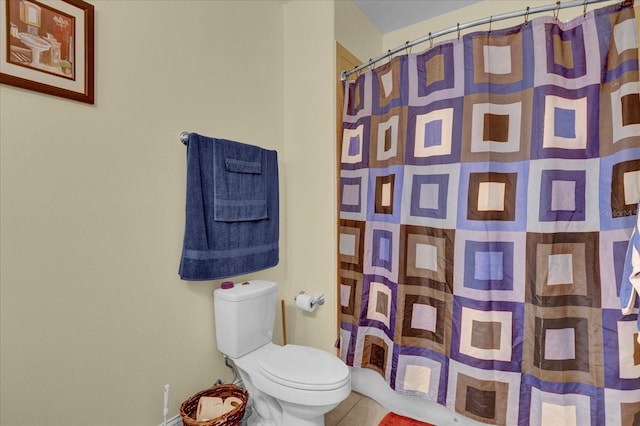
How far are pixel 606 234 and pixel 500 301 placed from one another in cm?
48

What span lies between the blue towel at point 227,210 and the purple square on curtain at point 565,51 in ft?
4.71

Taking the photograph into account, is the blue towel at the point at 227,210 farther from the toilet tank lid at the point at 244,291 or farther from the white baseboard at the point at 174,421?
the white baseboard at the point at 174,421

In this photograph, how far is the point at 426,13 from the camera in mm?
2131

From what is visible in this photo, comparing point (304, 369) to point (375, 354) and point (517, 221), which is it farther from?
point (517, 221)

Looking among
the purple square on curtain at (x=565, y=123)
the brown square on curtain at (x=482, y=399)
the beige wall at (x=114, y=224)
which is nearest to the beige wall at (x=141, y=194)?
the beige wall at (x=114, y=224)

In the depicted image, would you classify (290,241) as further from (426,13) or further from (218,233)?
(426,13)

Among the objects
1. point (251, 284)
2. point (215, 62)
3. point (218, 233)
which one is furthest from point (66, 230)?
point (215, 62)

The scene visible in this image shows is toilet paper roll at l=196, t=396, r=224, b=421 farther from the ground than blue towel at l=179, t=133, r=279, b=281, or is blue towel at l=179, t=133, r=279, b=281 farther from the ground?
blue towel at l=179, t=133, r=279, b=281

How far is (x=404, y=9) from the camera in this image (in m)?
2.07

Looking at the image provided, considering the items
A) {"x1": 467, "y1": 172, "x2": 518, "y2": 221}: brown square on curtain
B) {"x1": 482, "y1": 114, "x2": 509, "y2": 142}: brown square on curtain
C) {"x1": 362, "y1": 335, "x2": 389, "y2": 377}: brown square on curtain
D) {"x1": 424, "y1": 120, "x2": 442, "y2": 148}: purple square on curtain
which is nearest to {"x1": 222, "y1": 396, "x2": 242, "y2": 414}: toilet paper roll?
{"x1": 362, "y1": 335, "x2": 389, "y2": 377}: brown square on curtain

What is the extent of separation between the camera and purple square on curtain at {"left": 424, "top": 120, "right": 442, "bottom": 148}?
4.93 ft

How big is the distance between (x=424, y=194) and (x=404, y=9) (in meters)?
1.40

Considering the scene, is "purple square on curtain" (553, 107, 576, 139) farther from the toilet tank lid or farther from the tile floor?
the tile floor

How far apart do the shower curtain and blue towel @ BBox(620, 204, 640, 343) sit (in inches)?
3.5
